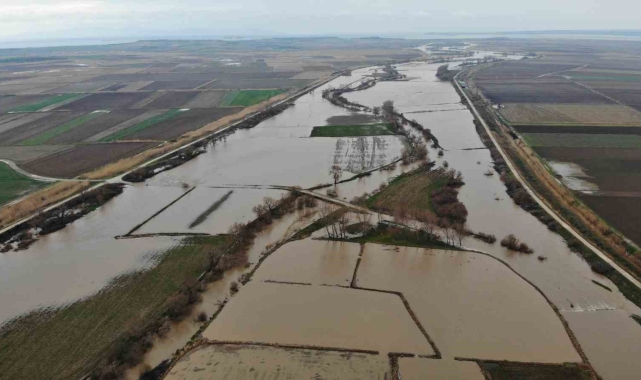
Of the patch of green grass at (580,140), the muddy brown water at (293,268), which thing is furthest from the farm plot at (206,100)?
the patch of green grass at (580,140)

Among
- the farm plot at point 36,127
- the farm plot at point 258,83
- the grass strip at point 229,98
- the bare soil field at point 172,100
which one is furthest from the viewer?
the farm plot at point 258,83

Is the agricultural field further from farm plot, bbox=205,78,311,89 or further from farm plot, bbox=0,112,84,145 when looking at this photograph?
farm plot, bbox=0,112,84,145

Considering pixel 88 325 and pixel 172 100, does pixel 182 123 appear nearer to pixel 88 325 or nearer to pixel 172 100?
pixel 172 100

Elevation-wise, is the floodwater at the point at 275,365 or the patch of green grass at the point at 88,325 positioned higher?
the patch of green grass at the point at 88,325

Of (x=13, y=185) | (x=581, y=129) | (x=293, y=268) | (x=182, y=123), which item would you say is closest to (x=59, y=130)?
(x=182, y=123)

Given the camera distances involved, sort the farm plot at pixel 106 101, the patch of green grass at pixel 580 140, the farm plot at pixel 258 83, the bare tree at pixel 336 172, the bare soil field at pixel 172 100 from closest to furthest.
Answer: the bare tree at pixel 336 172 → the patch of green grass at pixel 580 140 → the farm plot at pixel 106 101 → the bare soil field at pixel 172 100 → the farm plot at pixel 258 83

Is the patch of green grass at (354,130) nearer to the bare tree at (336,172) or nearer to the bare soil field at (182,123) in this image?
the bare tree at (336,172)

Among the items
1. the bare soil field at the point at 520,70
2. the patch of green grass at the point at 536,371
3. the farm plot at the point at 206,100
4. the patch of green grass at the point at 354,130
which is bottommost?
the patch of green grass at the point at 536,371
